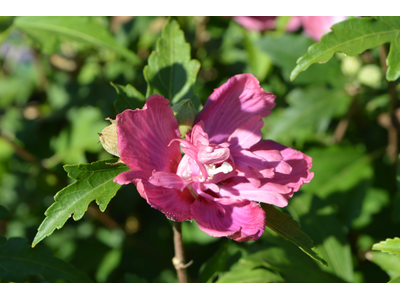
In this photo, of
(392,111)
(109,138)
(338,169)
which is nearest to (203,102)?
(338,169)

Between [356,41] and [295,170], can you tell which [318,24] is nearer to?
[356,41]

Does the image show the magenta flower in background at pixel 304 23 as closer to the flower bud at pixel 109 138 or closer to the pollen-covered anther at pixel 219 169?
the pollen-covered anther at pixel 219 169

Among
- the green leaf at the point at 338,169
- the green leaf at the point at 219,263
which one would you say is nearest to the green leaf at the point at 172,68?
the green leaf at the point at 219,263

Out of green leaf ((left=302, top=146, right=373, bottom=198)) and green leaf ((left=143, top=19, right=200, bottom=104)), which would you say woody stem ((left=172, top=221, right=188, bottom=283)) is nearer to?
green leaf ((left=143, top=19, right=200, bottom=104))

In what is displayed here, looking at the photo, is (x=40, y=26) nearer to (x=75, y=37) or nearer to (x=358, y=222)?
(x=75, y=37)

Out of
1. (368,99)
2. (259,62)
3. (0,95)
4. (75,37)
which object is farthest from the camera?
(0,95)

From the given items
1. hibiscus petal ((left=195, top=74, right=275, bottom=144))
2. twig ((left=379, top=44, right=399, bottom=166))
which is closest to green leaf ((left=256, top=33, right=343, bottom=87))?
twig ((left=379, top=44, right=399, bottom=166))

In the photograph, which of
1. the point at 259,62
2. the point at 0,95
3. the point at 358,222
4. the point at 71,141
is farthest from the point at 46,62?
the point at 358,222
